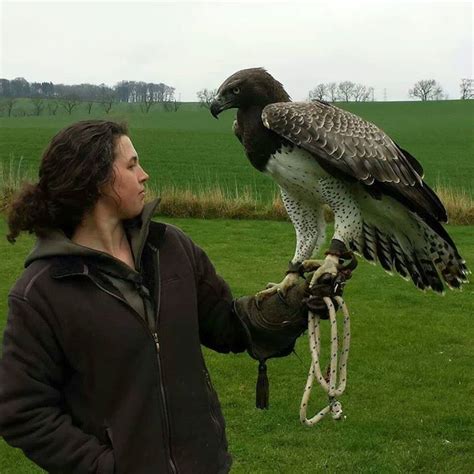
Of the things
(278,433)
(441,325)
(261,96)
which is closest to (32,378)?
(261,96)

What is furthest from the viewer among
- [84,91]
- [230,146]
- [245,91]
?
[84,91]

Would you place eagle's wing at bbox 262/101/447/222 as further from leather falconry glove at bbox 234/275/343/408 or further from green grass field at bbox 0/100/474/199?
green grass field at bbox 0/100/474/199

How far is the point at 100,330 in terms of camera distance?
191 cm

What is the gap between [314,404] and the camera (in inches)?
215

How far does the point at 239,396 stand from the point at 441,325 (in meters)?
2.97

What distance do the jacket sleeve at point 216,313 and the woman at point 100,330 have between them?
170 millimetres

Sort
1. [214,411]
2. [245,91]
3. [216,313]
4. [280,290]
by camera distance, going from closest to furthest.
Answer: [214,411] < [216,313] < [280,290] < [245,91]

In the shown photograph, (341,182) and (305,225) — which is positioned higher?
(341,182)

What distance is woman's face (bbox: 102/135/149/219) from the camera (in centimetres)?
202

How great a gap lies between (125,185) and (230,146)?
1433 inches

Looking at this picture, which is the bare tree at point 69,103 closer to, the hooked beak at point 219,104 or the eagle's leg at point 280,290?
the hooked beak at point 219,104

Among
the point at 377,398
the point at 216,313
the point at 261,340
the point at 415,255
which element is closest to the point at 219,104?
the point at 216,313

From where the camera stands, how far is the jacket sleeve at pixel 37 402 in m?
1.86

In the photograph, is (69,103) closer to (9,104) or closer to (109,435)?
(9,104)
